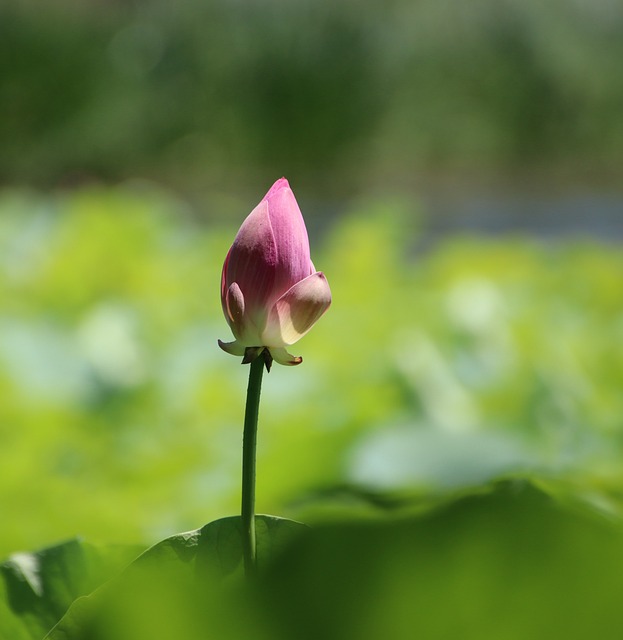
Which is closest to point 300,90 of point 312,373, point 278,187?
point 312,373

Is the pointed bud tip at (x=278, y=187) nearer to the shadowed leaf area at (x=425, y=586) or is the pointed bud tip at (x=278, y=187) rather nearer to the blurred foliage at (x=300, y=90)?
the shadowed leaf area at (x=425, y=586)

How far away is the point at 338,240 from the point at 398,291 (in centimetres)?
15

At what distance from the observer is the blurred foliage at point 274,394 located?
397mm

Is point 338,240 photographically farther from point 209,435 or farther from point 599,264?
point 209,435

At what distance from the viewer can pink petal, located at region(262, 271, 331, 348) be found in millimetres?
130

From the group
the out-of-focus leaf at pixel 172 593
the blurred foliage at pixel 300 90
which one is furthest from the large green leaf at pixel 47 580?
the blurred foliage at pixel 300 90

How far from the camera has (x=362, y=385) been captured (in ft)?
1.91

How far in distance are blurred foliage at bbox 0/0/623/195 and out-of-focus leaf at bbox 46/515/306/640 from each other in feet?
10.8

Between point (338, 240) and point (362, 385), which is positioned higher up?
point (338, 240)

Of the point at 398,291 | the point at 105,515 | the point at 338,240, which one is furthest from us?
the point at 338,240

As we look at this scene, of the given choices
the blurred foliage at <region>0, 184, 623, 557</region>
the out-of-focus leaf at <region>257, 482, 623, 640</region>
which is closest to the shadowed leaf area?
the out-of-focus leaf at <region>257, 482, 623, 640</region>

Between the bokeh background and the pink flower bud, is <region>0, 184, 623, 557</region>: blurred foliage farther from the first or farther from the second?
the pink flower bud

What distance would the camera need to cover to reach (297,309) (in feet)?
0.43

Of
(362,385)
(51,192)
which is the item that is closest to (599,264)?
(362,385)
